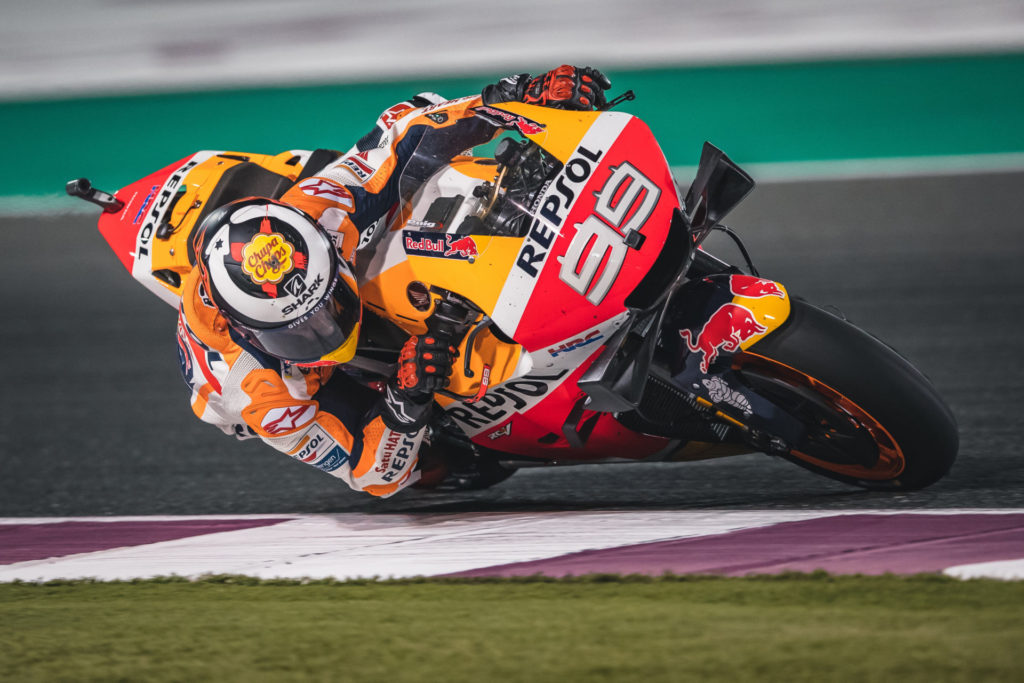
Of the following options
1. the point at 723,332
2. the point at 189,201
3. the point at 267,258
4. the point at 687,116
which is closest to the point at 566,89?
the point at 723,332

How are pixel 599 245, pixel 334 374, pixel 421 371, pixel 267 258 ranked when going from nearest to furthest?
pixel 599 245
pixel 267 258
pixel 421 371
pixel 334 374

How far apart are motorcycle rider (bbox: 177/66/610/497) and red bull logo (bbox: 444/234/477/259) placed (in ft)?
0.77

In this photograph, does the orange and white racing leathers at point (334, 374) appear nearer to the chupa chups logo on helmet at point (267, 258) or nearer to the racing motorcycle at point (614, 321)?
the racing motorcycle at point (614, 321)

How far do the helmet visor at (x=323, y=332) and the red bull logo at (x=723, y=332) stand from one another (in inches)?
36.4

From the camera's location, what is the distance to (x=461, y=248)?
3068 mm

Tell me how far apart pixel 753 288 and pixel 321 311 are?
3.83ft

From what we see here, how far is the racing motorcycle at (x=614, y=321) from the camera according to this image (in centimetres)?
289

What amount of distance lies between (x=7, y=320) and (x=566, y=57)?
4569 millimetres

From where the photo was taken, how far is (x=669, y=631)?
239 centimetres

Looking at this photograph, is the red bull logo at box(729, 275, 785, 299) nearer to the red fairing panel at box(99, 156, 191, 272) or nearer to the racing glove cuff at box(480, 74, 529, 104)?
the racing glove cuff at box(480, 74, 529, 104)

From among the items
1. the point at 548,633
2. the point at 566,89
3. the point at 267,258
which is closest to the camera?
the point at 548,633

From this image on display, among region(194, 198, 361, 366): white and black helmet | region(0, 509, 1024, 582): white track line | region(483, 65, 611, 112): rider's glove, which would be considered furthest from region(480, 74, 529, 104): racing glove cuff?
region(0, 509, 1024, 582): white track line

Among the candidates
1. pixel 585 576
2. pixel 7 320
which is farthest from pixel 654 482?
pixel 7 320

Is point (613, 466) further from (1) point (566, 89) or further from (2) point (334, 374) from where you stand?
(1) point (566, 89)
